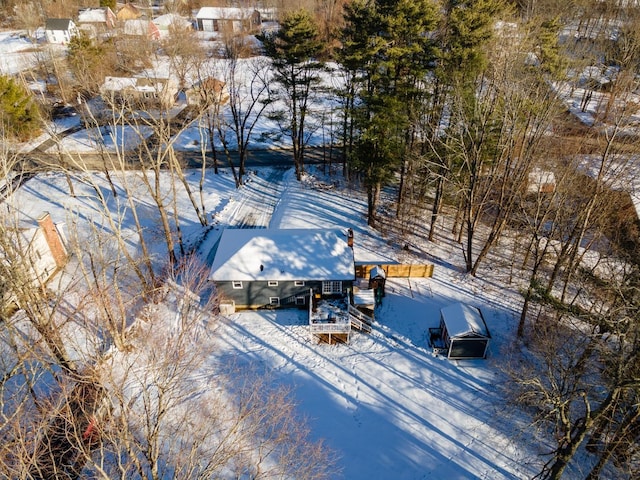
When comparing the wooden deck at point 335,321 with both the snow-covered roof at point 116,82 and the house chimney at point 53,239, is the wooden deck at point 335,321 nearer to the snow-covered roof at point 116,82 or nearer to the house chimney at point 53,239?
the house chimney at point 53,239

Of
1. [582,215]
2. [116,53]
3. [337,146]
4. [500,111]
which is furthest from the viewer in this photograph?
[116,53]

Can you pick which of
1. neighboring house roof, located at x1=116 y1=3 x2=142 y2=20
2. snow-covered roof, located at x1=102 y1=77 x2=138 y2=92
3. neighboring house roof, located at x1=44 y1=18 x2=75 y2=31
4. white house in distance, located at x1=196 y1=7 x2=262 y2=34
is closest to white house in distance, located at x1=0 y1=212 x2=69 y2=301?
snow-covered roof, located at x1=102 y1=77 x2=138 y2=92

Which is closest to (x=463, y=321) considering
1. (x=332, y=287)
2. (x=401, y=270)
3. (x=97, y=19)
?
(x=401, y=270)

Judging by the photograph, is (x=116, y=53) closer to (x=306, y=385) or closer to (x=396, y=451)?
(x=306, y=385)

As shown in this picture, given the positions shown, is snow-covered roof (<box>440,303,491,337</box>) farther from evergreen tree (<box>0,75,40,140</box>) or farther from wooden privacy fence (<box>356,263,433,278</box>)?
evergreen tree (<box>0,75,40,140</box>)

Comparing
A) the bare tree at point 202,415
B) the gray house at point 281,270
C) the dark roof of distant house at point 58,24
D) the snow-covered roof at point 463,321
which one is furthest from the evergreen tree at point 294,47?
the dark roof of distant house at point 58,24

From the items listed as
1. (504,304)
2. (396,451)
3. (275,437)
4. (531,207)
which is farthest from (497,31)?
(275,437)

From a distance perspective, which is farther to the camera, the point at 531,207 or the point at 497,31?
the point at 531,207
